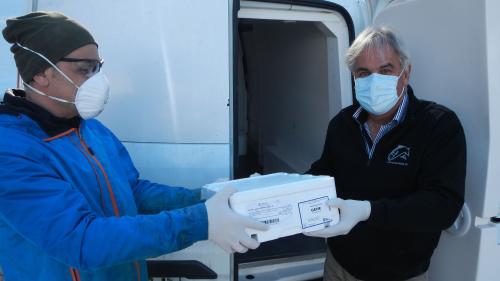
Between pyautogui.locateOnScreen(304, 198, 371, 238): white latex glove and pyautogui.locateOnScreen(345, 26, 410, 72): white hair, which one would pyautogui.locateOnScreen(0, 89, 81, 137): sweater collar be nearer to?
pyautogui.locateOnScreen(304, 198, 371, 238): white latex glove

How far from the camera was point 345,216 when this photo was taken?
1.44 meters

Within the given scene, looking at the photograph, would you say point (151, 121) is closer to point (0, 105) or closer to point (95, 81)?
point (95, 81)

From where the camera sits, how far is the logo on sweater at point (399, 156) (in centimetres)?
161

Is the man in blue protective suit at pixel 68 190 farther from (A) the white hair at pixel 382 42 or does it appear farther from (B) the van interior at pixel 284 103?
(A) the white hair at pixel 382 42

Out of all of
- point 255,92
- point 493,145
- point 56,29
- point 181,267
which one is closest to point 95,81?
point 56,29

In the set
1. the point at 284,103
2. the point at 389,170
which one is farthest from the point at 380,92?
the point at 284,103

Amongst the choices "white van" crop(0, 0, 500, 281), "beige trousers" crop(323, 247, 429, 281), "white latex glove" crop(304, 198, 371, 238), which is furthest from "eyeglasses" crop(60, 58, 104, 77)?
"beige trousers" crop(323, 247, 429, 281)

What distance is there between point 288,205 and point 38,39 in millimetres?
991

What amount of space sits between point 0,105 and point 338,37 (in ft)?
6.03

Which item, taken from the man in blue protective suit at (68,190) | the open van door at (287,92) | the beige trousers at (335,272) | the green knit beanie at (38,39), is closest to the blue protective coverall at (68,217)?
the man in blue protective suit at (68,190)

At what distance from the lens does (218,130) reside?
1.93m

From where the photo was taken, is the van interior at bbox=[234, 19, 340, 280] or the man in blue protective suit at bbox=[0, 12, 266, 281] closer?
the man in blue protective suit at bbox=[0, 12, 266, 281]

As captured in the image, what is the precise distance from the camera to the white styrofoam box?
131cm

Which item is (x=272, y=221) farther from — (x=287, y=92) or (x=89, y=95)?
(x=287, y=92)
